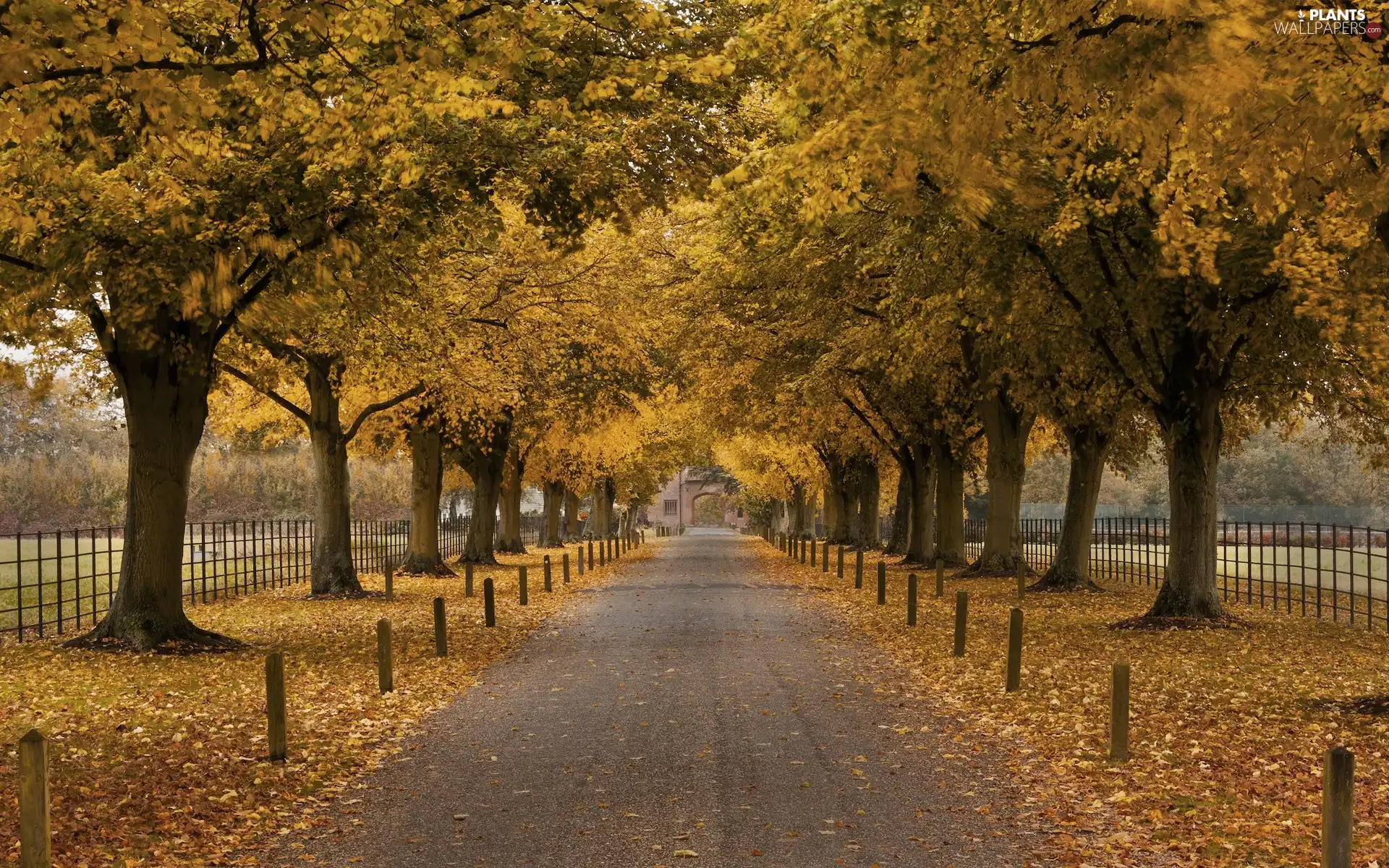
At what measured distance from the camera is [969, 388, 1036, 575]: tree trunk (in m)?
33.1

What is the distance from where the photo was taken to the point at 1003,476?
1302 inches

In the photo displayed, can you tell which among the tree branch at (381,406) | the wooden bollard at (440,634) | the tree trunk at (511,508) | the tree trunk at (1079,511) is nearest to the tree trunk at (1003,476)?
the tree trunk at (1079,511)

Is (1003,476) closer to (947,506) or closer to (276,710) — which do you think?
(947,506)

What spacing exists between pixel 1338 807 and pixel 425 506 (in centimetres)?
3186

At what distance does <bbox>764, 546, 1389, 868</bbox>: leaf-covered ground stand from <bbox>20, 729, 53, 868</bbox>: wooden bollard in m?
5.44

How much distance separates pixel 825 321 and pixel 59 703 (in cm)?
1905

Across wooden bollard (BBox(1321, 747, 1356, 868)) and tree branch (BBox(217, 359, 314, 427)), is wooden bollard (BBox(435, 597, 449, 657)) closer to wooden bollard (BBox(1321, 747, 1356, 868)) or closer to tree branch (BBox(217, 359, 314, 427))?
tree branch (BBox(217, 359, 314, 427))

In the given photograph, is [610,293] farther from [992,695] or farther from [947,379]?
[992,695]

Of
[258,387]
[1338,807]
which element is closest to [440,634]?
[258,387]

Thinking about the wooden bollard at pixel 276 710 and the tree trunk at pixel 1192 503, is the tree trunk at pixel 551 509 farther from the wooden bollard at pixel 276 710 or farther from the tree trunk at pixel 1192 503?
the wooden bollard at pixel 276 710

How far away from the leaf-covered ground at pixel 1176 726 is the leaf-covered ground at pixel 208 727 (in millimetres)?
5158

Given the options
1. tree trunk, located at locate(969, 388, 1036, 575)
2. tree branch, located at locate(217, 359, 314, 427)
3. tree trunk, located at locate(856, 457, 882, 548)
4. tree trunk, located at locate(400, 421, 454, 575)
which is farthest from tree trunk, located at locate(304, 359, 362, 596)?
tree trunk, located at locate(856, 457, 882, 548)

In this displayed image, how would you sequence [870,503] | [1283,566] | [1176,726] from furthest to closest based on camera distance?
1. [870,503]
2. [1283,566]
3. [1176,726]

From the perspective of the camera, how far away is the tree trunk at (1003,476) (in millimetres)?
33094
